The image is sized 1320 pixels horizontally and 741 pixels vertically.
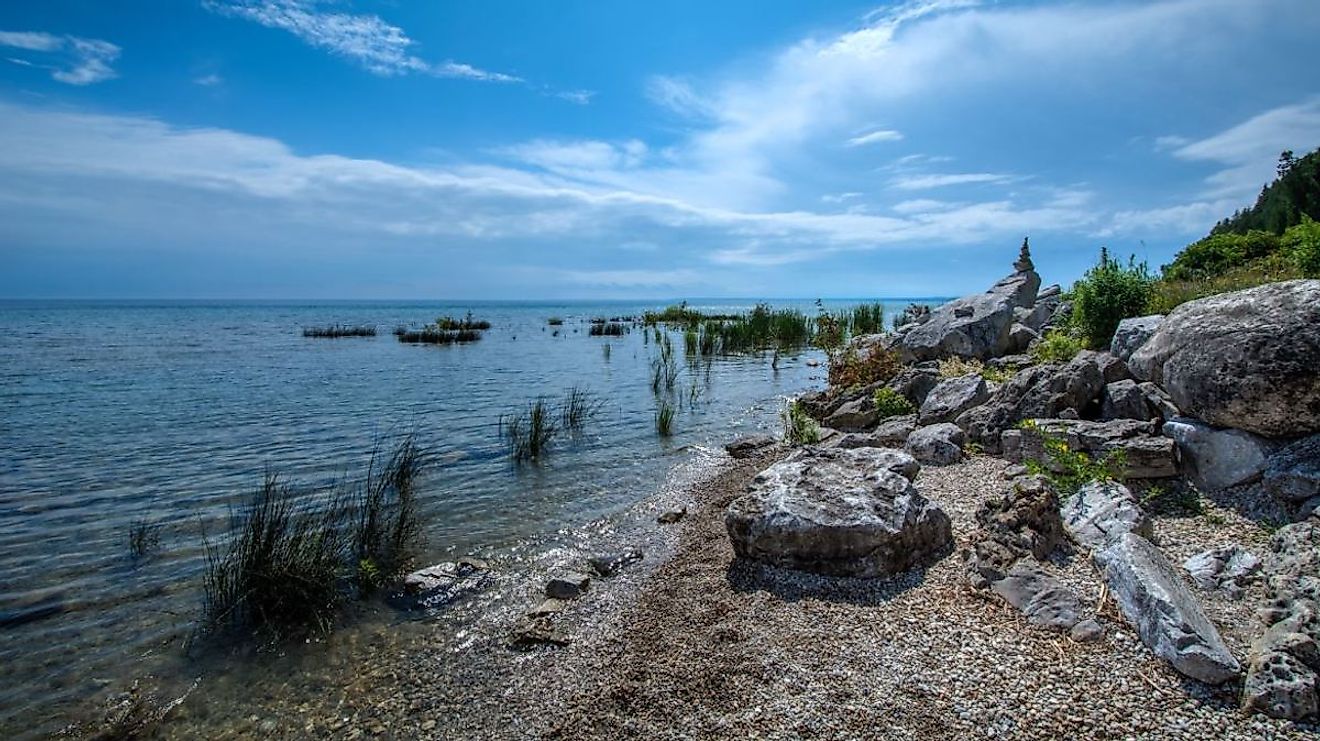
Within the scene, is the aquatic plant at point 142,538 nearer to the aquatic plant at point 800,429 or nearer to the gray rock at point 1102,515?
the aquatic plant at point 800,429

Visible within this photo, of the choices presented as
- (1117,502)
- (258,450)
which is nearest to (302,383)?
(258,450)

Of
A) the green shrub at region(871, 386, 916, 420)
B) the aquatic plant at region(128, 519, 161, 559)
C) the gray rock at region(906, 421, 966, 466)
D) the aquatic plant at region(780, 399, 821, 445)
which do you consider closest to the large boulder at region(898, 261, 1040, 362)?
the green shrub at region(871, 386, 916, 420)

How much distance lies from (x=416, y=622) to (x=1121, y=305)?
1274 cm

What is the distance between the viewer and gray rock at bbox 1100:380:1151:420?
7684 millimetres

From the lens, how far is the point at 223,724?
16.2ft

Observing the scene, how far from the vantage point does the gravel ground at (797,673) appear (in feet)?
12.8

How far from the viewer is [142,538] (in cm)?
798

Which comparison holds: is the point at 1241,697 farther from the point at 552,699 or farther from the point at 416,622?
the point at 416,622

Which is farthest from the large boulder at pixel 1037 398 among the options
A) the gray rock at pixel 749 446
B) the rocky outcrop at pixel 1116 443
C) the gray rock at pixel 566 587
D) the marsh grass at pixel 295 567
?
the marsh grass at pixel 295 567

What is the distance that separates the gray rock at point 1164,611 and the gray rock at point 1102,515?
406 millimetres

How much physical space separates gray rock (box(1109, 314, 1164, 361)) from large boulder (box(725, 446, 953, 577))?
4.69 metres

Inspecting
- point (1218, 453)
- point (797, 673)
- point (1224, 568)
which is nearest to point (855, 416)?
point (1218, 453)

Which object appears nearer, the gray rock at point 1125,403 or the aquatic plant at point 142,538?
the gray rock at point 1125,403

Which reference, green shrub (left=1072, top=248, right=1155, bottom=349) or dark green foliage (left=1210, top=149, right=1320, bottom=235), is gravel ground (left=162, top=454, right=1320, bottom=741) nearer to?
green shrub (left=1072, top=248, right=1155, bottom=349)
